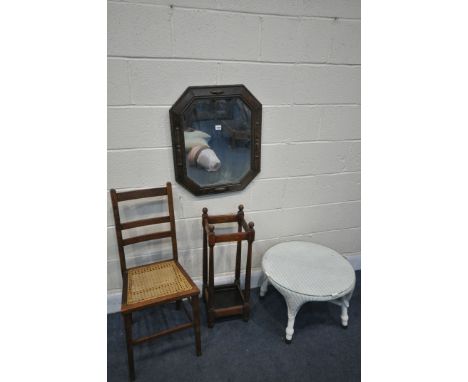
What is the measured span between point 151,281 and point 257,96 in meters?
1.22

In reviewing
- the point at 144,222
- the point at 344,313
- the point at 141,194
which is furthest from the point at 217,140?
the point at 344,313

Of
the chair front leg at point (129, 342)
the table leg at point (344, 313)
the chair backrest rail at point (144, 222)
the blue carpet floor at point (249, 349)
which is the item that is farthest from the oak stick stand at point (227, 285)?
the table leg at point (344, 313)

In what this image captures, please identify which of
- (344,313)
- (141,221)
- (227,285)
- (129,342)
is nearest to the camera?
(129,342)

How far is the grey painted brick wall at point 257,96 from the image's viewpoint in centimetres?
153

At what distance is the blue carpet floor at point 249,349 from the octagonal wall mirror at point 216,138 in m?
0.89

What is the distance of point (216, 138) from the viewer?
175cm

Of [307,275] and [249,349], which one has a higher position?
[307,275]

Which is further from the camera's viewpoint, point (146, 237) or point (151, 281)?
point (146, 237)

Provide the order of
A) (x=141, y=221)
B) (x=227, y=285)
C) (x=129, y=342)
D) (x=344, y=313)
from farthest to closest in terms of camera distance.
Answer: (x=227, y=285)
(x=344, y=313)
(x=141, y=221)
(x=129, y=342)

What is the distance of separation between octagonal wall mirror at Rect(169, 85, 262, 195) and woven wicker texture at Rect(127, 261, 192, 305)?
0.49 m

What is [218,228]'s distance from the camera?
2008 mm

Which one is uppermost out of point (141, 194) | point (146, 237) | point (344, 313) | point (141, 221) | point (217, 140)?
point (217, 140)

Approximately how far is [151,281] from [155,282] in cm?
3

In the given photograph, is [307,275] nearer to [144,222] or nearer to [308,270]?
[308,270]
